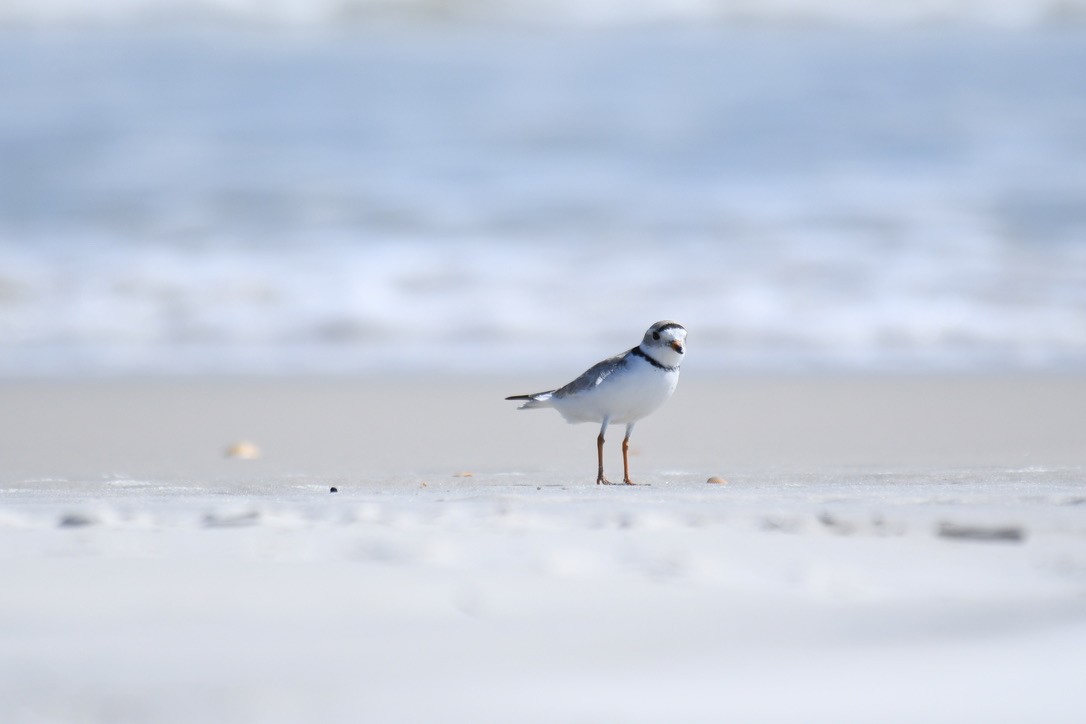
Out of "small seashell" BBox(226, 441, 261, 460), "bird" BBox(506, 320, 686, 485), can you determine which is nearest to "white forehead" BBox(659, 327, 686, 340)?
"bird" BBox(506, 320, 686, 485)

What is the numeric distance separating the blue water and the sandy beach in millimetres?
4663

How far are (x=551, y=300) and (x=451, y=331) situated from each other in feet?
2.91

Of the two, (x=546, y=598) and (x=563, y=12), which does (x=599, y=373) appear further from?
(x=563, y=12)

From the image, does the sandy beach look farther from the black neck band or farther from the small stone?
the black neck band

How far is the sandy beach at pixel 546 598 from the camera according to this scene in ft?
6.88

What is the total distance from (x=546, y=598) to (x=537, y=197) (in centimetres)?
1009

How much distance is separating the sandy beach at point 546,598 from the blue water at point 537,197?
4663 millimetres

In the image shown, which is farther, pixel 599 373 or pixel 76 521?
pixel 599 373

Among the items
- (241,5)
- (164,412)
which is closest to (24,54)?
(241,5)

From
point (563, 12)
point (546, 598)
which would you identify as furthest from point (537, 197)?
point (546, 598)

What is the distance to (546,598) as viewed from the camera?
251cm

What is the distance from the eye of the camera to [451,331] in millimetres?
9297

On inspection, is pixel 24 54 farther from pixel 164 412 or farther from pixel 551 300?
pixel 164 412

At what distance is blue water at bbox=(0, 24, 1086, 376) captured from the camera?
917 cm
